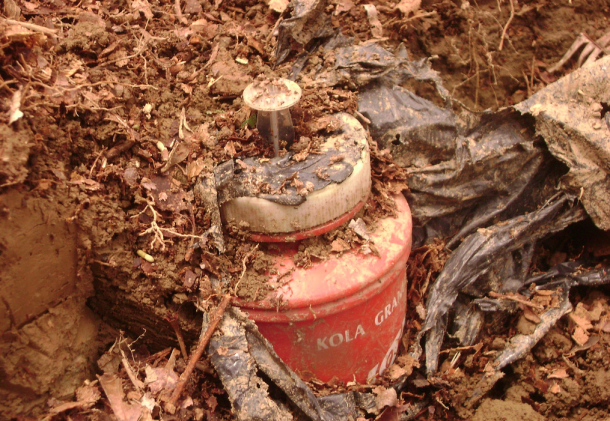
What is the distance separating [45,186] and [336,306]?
3.91 feet

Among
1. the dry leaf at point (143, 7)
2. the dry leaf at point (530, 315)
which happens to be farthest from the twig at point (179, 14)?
the dry leaf at point (530, 315)

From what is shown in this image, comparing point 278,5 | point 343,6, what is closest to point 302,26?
point 278,5

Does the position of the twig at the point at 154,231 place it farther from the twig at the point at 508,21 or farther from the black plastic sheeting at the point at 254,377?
the twig at the point at 508,21

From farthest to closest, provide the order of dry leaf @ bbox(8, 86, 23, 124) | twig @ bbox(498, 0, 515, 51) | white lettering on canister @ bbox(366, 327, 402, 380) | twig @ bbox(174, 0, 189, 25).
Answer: twig @ bbox(498, 0, 515, 51) < twig @ bbox(174, 0, 189, 25) < white lettering on canister @ bbox(366, 327, 402, 380) < dry leaf @ bbox(8, 86, 23, 124)

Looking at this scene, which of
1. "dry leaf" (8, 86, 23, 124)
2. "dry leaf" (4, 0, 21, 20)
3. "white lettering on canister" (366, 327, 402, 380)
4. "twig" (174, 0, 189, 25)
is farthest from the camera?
"twig" (174, 0, 189, 25)

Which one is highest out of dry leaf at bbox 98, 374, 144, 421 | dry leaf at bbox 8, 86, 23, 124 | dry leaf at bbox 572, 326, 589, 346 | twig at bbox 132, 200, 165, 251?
dry leaf at bbox 8, 86, 23, 124

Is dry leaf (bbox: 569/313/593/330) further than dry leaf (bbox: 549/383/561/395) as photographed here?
Yes

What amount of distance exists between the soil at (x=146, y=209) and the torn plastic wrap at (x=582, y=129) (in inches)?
18.9

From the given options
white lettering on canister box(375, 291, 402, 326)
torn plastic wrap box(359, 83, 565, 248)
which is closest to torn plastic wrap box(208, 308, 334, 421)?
white lettering on canister box(375, 291, 402, 326)

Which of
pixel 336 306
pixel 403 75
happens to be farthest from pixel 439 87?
pixel 336 306

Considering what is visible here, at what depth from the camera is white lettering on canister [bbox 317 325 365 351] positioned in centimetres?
232

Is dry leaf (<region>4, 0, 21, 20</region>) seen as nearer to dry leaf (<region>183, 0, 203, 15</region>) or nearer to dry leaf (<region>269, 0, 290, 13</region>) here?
dry leaf (<region>183, 0, 203, 15</region>)

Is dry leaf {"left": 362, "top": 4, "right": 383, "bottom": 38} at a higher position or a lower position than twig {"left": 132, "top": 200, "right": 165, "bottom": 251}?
higher

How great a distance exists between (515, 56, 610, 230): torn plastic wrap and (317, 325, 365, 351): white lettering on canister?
1448 mm
